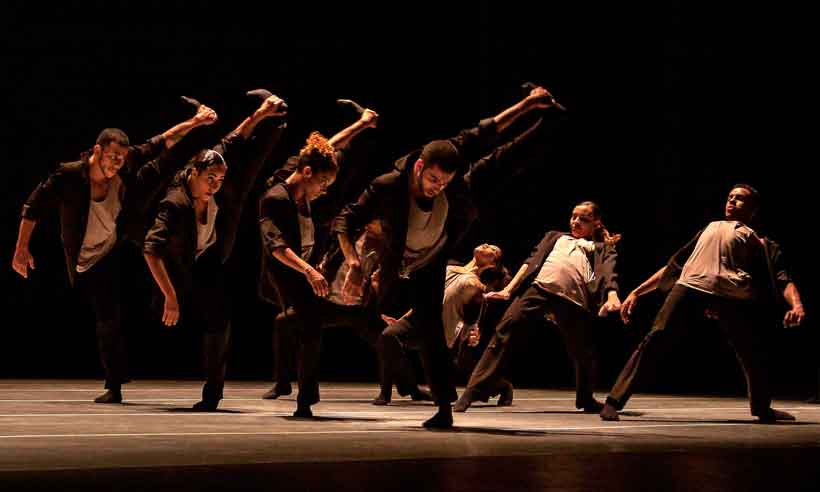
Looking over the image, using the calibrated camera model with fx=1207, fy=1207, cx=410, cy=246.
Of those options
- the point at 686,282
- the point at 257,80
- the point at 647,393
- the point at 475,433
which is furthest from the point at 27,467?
the point at 257,80

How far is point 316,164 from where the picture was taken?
579 centimetres

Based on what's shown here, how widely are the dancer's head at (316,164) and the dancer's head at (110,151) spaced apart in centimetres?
132

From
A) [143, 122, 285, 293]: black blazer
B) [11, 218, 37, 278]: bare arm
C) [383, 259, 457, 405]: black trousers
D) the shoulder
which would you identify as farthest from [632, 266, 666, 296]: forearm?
[11, 218, 37, 278]: bare arm

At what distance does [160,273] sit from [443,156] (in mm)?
1698

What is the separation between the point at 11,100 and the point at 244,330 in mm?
2763

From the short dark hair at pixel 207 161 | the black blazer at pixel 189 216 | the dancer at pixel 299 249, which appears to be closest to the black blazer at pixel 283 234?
the dancer at pixel 299 249

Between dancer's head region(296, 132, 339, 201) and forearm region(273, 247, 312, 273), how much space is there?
0.40m

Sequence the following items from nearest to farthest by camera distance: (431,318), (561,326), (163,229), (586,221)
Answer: (431,318) → (163,229) → (561,326) → (586,221)

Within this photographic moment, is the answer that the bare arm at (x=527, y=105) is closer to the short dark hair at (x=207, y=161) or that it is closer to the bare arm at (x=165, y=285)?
the short dark hair at (x=207, y=161)

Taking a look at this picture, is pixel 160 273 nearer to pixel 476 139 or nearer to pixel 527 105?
pixel 476 139

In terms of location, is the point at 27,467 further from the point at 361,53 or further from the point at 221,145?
the point at 361,53

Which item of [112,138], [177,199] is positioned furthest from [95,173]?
[177,199]

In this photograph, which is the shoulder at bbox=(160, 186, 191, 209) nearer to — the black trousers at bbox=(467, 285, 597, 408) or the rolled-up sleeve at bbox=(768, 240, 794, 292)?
the black trousers at bbox=(467, 285, 597, 408)

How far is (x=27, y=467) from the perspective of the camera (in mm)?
3740
